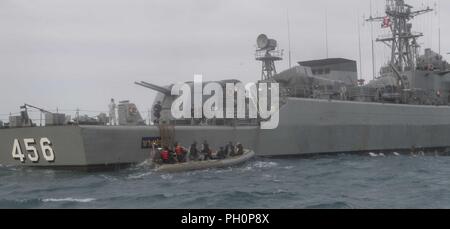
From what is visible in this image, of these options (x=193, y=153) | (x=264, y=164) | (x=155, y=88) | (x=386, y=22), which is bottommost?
→ (x=264, y=164)

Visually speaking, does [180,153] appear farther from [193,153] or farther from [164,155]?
[193,153]

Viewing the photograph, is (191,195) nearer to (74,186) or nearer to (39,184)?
(74,186)

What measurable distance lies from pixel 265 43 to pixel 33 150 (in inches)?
498

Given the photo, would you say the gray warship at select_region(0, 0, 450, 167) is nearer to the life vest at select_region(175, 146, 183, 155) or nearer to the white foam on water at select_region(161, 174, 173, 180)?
the life vest at select_region(175, 146, 183, 155)

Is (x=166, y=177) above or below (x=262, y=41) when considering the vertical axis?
below

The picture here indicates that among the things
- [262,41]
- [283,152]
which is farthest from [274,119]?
[262,41]

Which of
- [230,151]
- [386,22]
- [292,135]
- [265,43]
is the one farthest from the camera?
[386,22]

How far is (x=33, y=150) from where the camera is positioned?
18328 mm

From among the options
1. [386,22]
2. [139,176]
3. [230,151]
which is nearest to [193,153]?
[230,151]

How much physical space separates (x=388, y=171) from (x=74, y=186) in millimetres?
9441

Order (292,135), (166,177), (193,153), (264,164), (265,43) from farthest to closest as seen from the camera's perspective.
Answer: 1. (265,43)
2. (292,135)
3. (264,164)
4. (193,153)
5. (166,177)

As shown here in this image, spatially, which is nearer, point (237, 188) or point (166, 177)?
point (237, 188)

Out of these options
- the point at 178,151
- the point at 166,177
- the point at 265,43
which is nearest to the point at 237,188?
the point at 166,177

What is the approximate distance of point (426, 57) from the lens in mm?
31938
